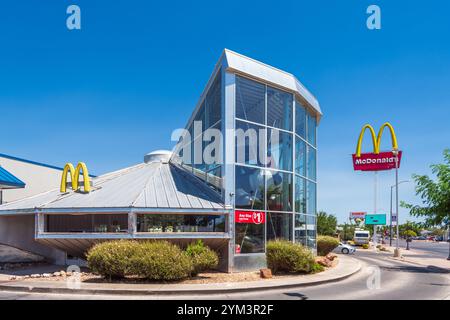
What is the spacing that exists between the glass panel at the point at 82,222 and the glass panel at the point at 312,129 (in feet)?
47.1

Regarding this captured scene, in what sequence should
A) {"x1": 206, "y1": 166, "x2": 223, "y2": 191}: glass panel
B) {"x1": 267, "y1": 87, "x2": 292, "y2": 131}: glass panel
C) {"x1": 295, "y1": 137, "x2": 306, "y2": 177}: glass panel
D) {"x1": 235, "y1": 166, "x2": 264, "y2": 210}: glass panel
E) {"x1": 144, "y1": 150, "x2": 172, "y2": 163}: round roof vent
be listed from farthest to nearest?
{"x1": 144, "y1": 150, "x2": 172, "y2": 163}: round roof vent, {"x1": 295, "y1": 137, "x2": 306, "y2": 177}: glass panel, {"x1": 267, "y1": 87, "x2": 292, "y2": 131}: glass panel, {"x1": 206, "y1": 166, "x2": 223, "y2": 191}: glass panel, {"x1": 235, "y1": 166, "x2": 264, "y2": 210}: glass panel

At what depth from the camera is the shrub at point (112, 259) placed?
15430 millimetres

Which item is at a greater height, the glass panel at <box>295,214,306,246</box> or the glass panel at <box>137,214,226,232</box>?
the glass panel at <box>137,214,226,232</box>

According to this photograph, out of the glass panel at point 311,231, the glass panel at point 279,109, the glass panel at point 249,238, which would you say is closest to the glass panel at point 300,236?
the glass panel at point 311,231

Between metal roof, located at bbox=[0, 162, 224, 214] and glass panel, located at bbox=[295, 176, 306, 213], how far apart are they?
5758 millimetres

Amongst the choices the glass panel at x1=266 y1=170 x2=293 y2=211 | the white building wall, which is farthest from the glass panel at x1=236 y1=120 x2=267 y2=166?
the white building wall

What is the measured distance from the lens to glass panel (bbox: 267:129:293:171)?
22344mm

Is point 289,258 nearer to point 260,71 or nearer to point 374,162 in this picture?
point 260,71

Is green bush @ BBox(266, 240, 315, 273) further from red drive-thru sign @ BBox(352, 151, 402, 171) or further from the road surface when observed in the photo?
red drive-thru sign @ BBox(352, 151, 402, 171)

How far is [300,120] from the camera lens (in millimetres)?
25875

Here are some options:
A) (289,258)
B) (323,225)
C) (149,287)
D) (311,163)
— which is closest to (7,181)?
(149,287)

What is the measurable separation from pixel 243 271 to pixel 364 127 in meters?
28.4

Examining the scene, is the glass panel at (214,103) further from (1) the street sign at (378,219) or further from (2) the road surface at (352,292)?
(1) the street sign at (378,219)

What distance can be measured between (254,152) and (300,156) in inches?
203
